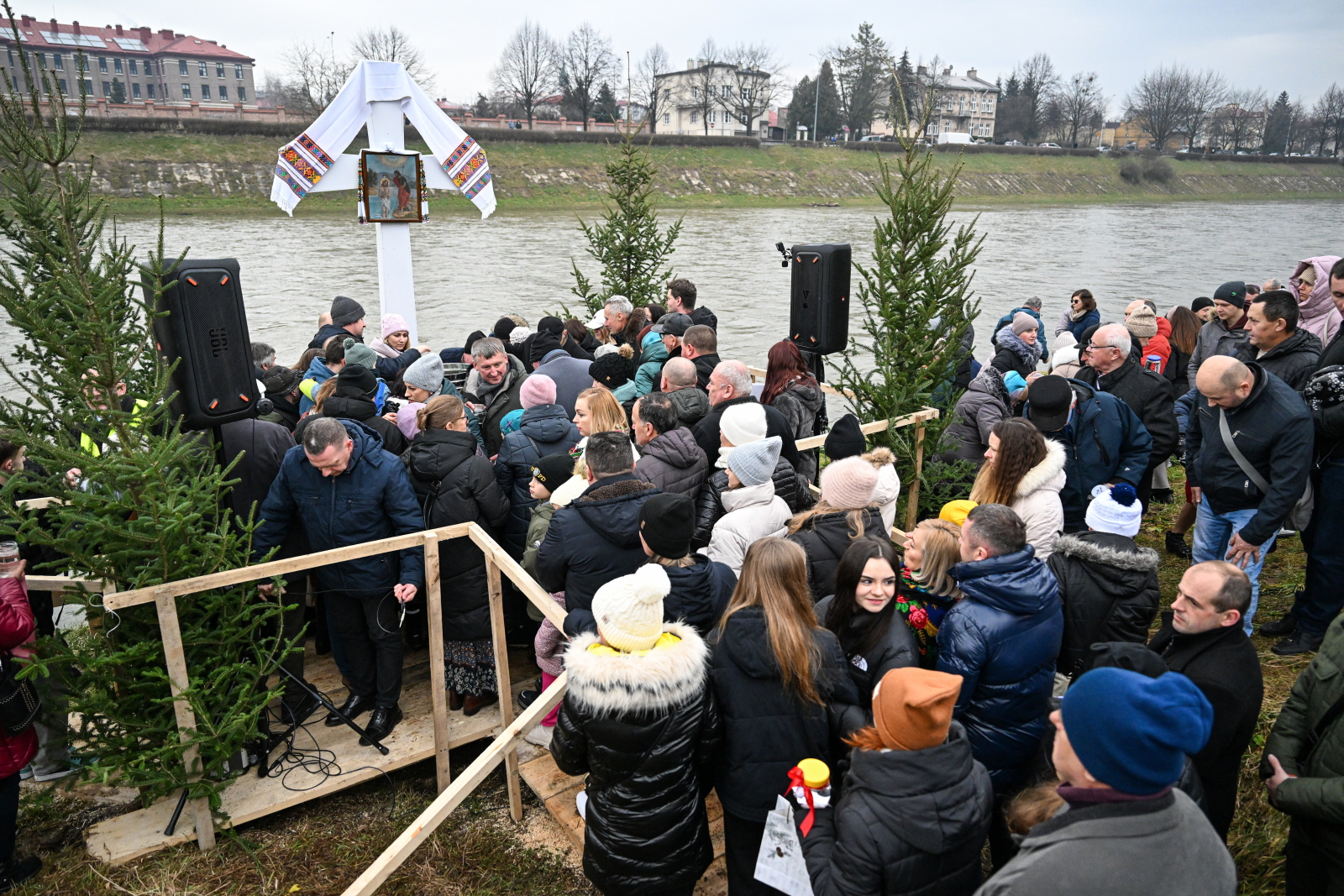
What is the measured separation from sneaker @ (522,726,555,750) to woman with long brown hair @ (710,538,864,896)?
1758 millimetres

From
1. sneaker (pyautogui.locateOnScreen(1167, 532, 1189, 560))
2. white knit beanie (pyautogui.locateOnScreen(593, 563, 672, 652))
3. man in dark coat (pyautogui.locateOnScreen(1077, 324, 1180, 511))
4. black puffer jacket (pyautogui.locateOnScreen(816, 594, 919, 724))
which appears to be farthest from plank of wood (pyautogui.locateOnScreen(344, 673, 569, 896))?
sneaker (pyautogui.locateOnScreen(1167, 532, 1189, 560))

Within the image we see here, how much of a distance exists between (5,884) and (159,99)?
101047mm

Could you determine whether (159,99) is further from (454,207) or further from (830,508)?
(830,508)

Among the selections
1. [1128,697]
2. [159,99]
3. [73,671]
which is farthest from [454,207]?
[159,99]

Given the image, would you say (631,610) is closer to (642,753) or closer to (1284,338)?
(642,753)

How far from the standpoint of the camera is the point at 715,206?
42.4 metres

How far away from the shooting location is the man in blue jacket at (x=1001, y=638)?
2.79 meters

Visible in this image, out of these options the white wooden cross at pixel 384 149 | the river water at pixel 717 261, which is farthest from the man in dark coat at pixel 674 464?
the river water at pixel 717 261

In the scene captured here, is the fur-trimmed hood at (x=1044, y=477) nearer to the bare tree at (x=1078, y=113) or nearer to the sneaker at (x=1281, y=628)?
the sneaker at (x=1281, y=628)

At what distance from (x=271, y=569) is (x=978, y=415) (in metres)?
4.48

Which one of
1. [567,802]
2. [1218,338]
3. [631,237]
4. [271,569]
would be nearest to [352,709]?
[271,569]

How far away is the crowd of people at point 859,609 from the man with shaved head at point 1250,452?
0.6 inches

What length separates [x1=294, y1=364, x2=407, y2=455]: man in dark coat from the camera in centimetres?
463

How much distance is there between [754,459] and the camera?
3652 mm
